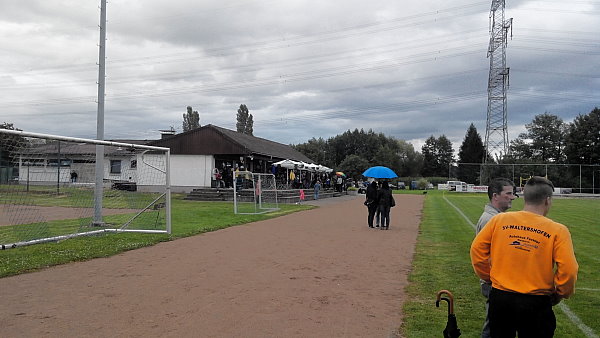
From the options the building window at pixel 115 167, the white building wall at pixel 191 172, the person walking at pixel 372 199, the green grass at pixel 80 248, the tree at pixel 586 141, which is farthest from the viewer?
the tree at pixel 586 141

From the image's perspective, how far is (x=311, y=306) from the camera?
255 inches

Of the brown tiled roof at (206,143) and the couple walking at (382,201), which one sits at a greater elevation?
the brown tiled roof at (206,143)

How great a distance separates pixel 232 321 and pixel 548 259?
3774mm

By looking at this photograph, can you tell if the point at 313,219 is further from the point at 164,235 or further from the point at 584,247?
the point at 584,247

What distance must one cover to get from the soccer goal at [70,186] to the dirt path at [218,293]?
304 centimetres

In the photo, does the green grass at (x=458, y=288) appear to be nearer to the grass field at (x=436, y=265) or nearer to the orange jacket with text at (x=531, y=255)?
the grass field at (x=436, y=265)

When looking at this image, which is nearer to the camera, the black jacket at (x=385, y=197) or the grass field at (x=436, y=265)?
the grass field at (x=436, y=265)

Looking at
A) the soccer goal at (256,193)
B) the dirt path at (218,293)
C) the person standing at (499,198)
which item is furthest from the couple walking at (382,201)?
the person standing at (499,198)

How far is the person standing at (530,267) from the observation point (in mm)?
3090

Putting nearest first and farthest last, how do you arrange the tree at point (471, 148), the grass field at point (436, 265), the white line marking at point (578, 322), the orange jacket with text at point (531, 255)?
the orange jacket with text at point (531, 255) → the white line marking at point (578, 322) → the grass field at point (436, 265) → the tree at point (471, 148)

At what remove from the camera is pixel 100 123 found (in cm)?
1506

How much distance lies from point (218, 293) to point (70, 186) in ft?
27.8

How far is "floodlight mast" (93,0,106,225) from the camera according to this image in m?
14.5

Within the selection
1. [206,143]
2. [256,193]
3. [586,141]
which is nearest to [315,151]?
[586,141]
